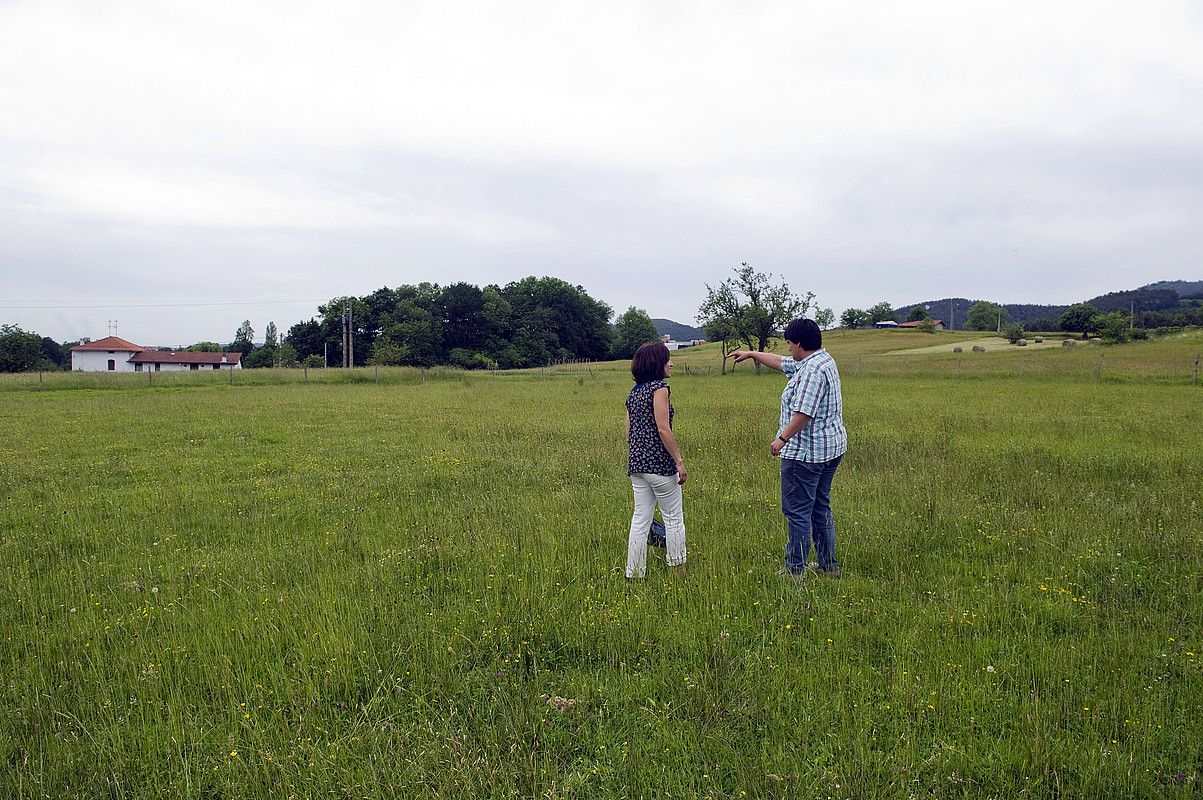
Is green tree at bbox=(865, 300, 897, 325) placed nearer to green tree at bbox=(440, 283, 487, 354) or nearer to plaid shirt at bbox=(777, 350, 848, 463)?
green tree at bbox=(440, 283, 487, 354)

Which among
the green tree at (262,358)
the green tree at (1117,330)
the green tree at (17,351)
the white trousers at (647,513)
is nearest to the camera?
the white trousers at (647,513)

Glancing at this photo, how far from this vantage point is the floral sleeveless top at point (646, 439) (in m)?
5.62

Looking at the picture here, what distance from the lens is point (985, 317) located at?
567 feet

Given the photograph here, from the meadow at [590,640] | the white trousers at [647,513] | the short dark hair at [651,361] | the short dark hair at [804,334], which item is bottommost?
the meadow at [590,640]

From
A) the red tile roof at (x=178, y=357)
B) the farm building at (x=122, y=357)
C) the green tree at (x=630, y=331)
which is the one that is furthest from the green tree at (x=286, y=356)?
the green tree at (x=630, y=331)

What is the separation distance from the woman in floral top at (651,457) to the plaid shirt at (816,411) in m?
1.00

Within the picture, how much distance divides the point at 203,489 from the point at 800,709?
372 inches

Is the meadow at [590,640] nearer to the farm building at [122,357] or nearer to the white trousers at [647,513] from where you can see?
the white trousers at [647,513]

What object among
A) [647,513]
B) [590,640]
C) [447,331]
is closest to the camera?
[590,640]

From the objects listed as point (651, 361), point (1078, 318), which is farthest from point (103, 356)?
point (1078, 318)

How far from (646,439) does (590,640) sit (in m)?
1.79

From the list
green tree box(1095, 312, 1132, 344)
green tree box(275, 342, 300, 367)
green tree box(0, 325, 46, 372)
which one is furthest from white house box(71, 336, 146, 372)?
green tree box(1095, 312, 1132, 344)

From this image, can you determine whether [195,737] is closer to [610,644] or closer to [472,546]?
[610,644]

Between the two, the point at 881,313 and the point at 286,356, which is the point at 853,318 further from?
the point at 286,356
